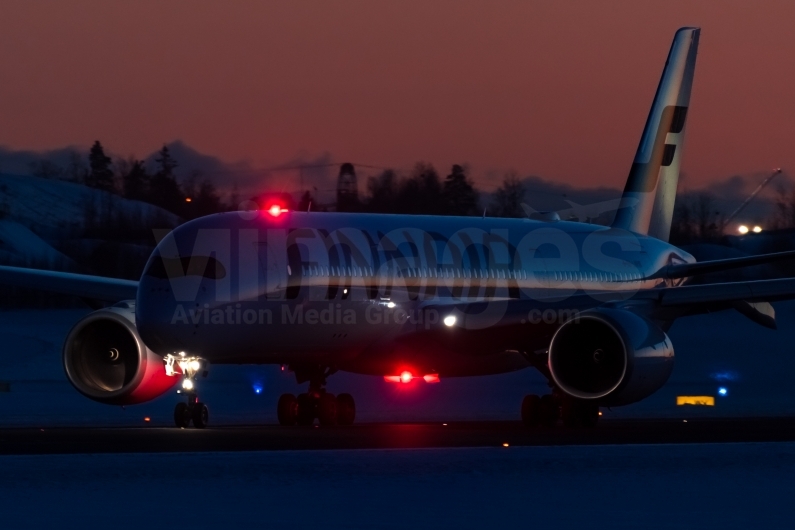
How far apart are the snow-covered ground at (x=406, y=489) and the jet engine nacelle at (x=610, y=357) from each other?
511 centimetres

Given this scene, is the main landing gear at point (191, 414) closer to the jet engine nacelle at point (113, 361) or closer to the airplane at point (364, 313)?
the airplane at point (364, 313)

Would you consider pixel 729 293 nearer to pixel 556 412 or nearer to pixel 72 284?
pixel 556 412

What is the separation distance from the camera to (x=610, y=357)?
26.0 meters

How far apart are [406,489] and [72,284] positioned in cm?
1459

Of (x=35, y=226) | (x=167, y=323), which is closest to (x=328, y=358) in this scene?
(x=167, y=323)

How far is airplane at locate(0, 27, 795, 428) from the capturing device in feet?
78.0

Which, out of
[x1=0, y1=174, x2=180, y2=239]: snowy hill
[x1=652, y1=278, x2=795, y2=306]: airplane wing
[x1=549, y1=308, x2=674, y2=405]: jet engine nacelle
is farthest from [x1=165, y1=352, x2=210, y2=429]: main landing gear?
[x1=0, y1=174, x2=180, y2=239]: snowy hill

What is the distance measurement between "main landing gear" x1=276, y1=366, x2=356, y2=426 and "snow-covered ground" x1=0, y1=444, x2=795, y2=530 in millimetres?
7737

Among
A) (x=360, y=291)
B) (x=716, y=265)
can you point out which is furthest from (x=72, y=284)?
(x=716, y=265)

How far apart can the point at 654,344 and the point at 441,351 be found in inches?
159

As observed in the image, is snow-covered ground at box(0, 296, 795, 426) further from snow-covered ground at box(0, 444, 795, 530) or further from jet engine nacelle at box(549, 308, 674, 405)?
snow-covered ground at box(0, 444, 795, 530)

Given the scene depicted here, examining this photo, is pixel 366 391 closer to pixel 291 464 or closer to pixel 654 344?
pixel 654 344

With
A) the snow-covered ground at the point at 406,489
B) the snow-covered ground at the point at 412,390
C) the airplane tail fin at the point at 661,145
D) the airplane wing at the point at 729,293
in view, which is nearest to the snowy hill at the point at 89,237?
the snow-covered ground at the point at 412,390

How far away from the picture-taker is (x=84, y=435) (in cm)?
2225
